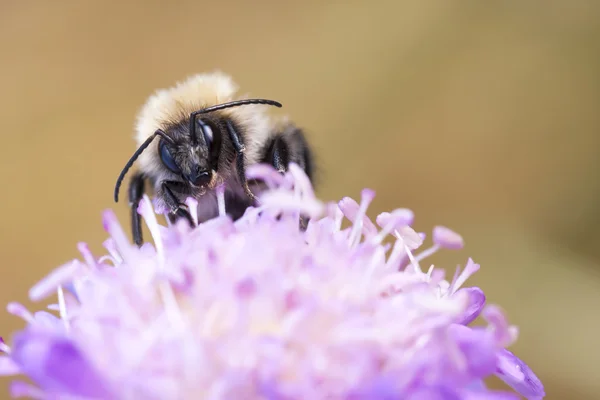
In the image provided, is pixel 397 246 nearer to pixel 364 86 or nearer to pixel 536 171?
pixel 536 171

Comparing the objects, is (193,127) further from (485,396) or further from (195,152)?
(485,396)

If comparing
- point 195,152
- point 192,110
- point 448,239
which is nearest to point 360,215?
point 448,239

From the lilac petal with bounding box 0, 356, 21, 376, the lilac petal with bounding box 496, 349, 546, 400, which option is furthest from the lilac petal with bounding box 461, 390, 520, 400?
the lilac petal with bounding box 0, 356, 21, 376

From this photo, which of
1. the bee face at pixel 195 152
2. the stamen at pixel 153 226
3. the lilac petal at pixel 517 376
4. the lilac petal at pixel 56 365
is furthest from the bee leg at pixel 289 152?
the lilac petal at pixel 56 365

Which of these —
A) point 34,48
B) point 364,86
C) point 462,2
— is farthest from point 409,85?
point 34,48

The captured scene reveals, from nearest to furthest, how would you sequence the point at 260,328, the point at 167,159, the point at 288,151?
1. the point at 260,328
2. the point at 167,159
3. the point at 288,151

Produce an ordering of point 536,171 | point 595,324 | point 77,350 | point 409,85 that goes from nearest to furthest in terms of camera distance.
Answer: point 77,350 → point 595,324 → point 536,171 → point 409,85

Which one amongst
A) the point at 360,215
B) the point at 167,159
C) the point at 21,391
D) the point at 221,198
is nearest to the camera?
the point at 21,391

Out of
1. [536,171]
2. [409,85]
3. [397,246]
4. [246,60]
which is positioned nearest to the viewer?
[397,246]
